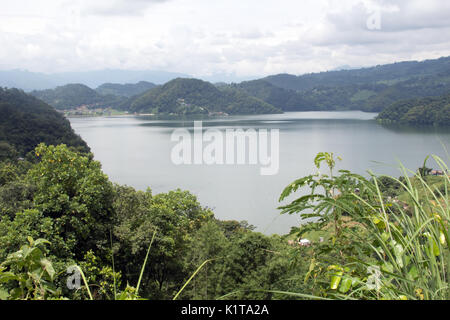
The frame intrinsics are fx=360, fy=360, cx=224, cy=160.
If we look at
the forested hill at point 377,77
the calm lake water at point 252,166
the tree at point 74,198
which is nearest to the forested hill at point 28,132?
the calm lake water at point 252,166

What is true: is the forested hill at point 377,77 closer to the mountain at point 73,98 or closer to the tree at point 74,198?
the mountain at point 73,98

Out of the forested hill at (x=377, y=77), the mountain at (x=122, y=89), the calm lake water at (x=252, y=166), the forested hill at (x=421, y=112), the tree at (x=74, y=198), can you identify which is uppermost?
the forested hill at (x=377, y=77)

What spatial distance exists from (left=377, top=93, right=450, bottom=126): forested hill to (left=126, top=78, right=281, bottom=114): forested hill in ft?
139

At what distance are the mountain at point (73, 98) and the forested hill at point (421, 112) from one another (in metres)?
88.8

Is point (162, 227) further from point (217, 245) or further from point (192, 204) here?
point (192, 204)

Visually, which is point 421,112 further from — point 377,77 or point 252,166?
point 377,77

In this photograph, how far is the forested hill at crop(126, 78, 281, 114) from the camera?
112000mm

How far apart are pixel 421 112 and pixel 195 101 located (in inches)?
2613

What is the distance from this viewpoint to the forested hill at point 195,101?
11200 cm

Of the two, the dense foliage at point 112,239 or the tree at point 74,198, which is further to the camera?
the tree at point 74,198

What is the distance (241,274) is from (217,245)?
1005 mm

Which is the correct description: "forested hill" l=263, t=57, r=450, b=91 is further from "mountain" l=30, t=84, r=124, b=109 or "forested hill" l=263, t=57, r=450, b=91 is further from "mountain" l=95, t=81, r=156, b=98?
"mountain" l=30, t=84, r=124, b=109

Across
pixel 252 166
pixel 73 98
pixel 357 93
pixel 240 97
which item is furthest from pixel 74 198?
pixel 357 93
